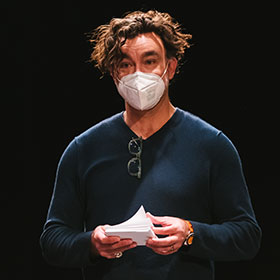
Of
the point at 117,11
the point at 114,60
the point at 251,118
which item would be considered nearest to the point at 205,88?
the point at 251,118

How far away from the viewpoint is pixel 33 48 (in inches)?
115

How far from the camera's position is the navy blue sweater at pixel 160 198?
6.01ft

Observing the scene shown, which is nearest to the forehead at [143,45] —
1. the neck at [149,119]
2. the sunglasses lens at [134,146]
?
the neck at [149,119]

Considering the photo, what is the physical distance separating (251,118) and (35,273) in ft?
4.89

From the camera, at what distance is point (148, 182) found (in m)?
1.88

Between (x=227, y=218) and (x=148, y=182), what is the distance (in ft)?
1.00

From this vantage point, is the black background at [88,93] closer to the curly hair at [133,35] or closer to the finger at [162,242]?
the curly hair at [133,35]

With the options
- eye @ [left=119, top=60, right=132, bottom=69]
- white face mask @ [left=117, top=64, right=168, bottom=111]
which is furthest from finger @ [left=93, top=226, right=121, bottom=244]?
eye @ [left=119, top=60, right=132, bottom=69]

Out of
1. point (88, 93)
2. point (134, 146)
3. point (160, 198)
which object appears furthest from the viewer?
point (88, 93)

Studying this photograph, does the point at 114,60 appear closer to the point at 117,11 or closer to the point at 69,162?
the point at 69,162

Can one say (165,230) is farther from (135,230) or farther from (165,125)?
(165,125)

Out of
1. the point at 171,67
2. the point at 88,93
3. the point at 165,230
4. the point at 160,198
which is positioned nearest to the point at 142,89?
the point at 171,67

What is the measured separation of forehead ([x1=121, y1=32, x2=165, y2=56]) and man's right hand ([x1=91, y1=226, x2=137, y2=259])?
0.65m

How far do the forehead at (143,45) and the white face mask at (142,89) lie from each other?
0.28 feet
